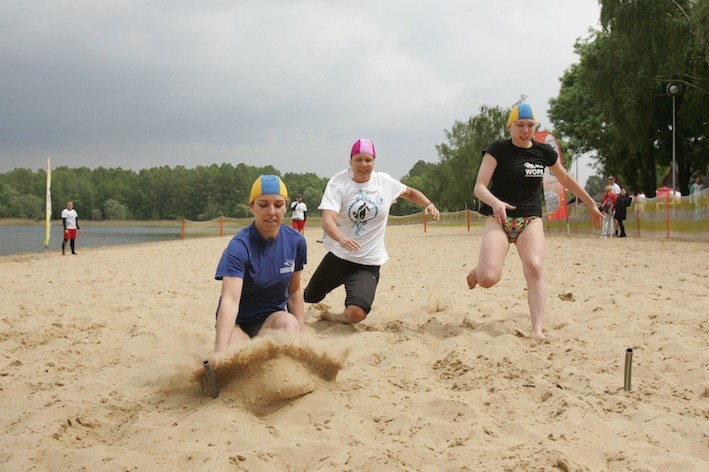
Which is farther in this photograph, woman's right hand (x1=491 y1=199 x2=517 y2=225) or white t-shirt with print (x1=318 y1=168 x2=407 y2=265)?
white t-shirt with print (x1=318 y1=168 x2=407 y2=265)

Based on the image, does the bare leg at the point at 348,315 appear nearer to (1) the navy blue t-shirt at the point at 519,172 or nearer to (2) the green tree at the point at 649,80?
(1) the navy blue t-shirt at the point at 519,172

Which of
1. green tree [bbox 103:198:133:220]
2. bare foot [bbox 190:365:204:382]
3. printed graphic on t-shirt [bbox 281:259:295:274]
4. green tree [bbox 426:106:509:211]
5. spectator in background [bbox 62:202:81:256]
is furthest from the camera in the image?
green tree [bbox 103:198:133:220]

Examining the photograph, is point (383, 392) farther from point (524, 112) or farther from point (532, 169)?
point (524, 112)

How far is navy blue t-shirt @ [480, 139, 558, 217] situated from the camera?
219 inches

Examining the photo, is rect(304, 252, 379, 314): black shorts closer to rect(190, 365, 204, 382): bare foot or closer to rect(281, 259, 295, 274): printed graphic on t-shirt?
rect(281, 259, 295, 274): printed graphic on t-shirt

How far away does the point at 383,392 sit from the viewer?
3.77 meters

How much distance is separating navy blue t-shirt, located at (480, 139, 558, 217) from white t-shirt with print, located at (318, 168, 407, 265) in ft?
3.11

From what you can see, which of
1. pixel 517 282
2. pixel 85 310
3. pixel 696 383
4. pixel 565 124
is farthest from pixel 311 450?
pixel 565 124

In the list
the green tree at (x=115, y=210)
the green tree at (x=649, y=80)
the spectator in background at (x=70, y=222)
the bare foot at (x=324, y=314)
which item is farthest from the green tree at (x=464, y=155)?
the green tree at (x=115, y=210)

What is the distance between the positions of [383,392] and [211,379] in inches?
38.9

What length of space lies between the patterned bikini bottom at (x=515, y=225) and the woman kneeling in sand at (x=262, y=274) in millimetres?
2066

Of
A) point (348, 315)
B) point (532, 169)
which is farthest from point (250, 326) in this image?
point (532, 169)

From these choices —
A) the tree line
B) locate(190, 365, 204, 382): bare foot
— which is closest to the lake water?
the tree line

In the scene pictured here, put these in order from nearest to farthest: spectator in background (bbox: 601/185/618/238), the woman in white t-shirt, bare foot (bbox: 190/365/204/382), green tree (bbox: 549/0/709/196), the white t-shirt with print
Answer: bare foot (bbox: 190/365/204/382) < the woman in white t-shirt < the white t-shirt with print < spectator in background (bbox: 601/185/618/238) < green tree (bbox: 549/0/709/196)
